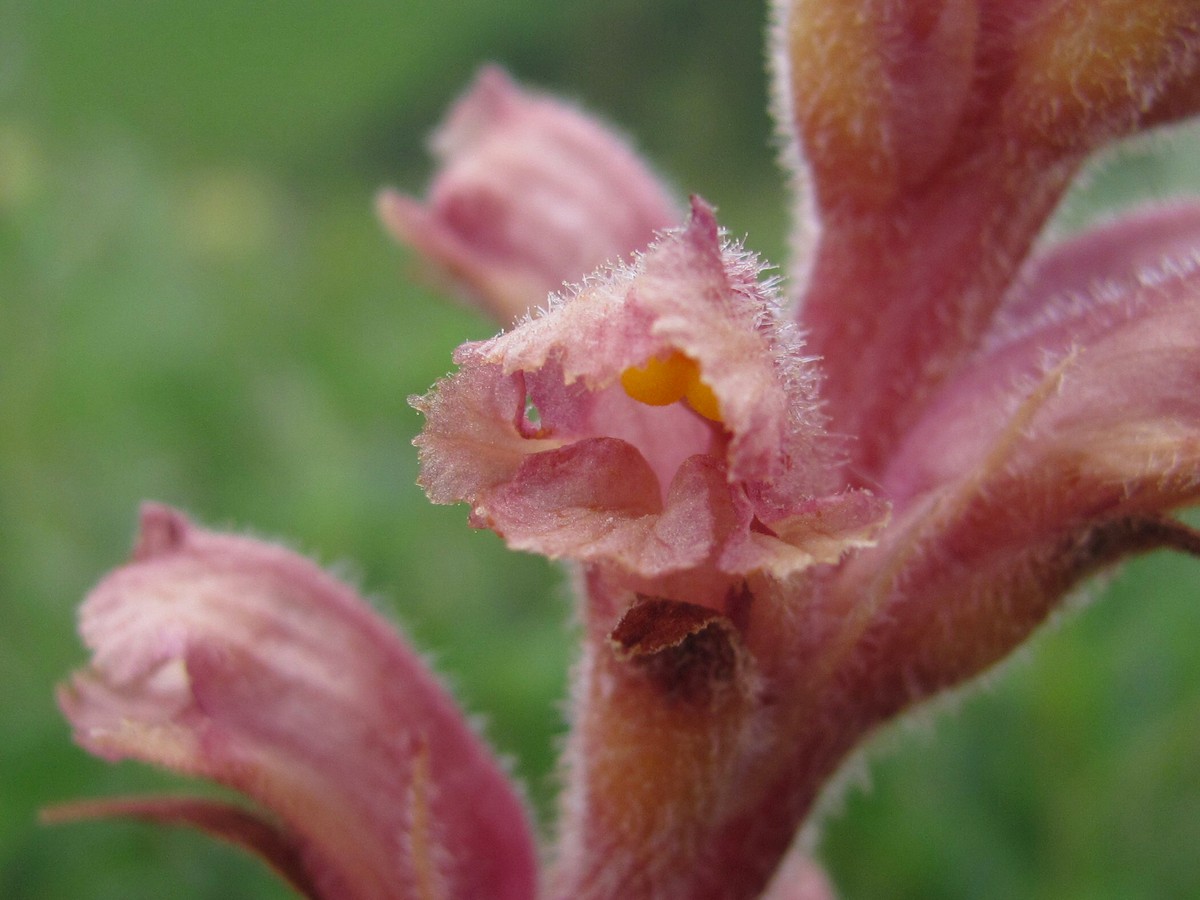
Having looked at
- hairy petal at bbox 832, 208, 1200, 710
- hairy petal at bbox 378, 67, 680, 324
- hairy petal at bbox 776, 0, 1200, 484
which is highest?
hairy petal at bbox 378, 67, 680, 324

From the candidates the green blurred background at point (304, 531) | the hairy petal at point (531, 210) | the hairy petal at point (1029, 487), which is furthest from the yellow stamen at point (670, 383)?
the hairy petal at point (531, 210)

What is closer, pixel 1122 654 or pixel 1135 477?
pixel 1135 477

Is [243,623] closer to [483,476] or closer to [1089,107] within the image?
[483,476]

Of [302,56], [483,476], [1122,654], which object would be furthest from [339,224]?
[483,476]

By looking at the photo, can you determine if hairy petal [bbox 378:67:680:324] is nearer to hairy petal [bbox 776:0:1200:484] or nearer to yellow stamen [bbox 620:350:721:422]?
hairy petal [bbox 776:0:1200:484]

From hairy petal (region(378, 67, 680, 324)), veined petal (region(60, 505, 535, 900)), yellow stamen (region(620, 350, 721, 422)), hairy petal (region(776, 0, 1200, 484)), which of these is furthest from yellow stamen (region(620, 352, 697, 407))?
hairy petal (region(378, 67, 680, 324))

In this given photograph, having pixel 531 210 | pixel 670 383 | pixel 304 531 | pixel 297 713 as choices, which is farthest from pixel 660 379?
pixel 304 531
